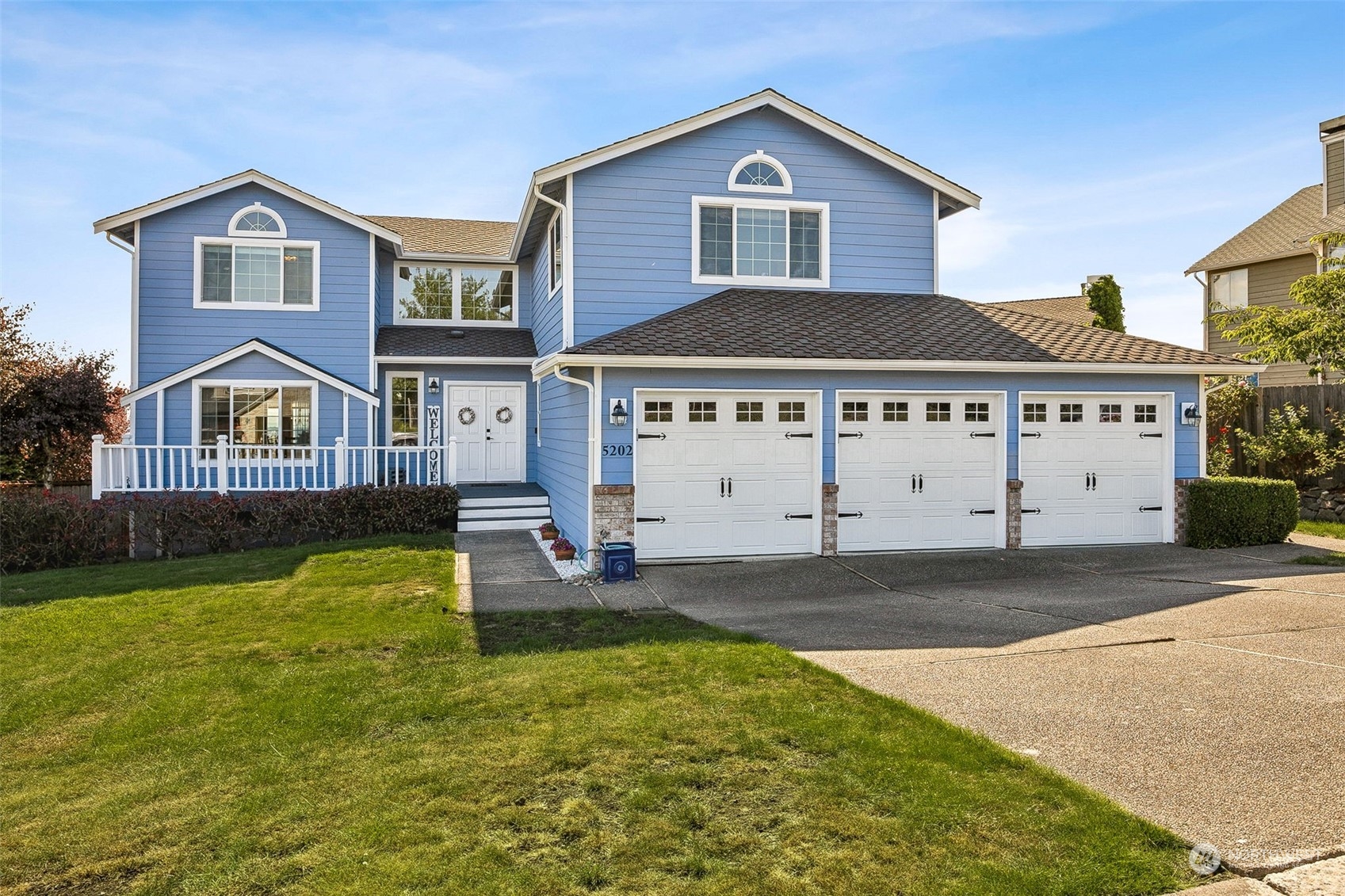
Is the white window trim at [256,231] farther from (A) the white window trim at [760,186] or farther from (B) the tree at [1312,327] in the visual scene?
(B) the tree at [1312,327]

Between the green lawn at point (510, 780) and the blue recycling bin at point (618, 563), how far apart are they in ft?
9.34

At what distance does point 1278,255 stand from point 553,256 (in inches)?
853

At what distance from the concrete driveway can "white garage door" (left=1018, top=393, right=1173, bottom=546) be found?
659 mm

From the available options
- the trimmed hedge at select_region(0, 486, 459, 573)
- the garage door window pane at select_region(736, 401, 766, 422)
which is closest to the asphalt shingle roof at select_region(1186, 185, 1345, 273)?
the garage door window pane at select_region(736, 401, 766, 422)

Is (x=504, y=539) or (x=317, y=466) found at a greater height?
(x=317, y=466)

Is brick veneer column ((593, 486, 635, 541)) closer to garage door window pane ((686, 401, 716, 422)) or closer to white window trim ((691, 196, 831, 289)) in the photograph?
garage door window pane ((686, 401, 716, 422))

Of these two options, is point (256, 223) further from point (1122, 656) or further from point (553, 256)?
point (1122, 656)

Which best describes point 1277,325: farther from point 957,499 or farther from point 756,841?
point 756,841

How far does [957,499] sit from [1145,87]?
7.78 metres

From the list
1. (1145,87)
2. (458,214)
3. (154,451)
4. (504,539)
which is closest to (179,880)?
(504,539)

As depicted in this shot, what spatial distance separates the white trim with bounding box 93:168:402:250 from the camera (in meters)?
15.5

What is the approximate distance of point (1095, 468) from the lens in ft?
41.8

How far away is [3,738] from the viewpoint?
5340 mm

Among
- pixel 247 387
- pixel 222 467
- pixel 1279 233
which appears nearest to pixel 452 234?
pixel 247 387
